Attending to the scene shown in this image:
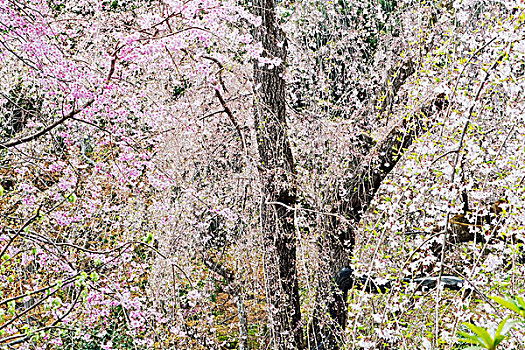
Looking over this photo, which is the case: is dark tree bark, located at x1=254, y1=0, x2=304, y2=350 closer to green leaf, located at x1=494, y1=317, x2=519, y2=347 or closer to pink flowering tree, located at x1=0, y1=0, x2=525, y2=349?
pink flowering tree, located at x1=0, y1=0, x2=525, y2=349

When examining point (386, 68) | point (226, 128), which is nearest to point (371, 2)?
point (386, 68)

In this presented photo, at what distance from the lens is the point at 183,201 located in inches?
138

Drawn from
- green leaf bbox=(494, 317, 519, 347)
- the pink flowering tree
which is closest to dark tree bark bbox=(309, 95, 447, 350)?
the pink flowering tree

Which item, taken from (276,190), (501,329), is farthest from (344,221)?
(501,329)

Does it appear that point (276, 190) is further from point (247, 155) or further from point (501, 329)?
point (501, 329)

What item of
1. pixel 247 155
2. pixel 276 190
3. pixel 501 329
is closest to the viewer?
pixel 501 329

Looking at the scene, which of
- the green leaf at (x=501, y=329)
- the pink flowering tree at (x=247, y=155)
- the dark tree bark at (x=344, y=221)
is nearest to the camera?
the green leaf at (x=501, y=329)

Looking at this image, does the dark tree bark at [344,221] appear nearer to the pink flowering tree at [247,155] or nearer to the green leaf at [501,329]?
the pink flowering tree at [247,155]

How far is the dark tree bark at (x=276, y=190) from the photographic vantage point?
10.8 ft

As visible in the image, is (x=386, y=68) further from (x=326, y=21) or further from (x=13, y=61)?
(x=13, y=61)

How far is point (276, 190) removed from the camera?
10.8ft

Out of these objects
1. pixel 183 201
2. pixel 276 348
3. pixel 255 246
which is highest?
pixel 183 201

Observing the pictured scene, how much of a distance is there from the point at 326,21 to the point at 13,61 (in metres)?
2.64

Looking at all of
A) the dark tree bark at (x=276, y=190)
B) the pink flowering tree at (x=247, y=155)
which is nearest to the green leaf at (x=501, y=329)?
the pink flowering tree at (x=247, y=155)
